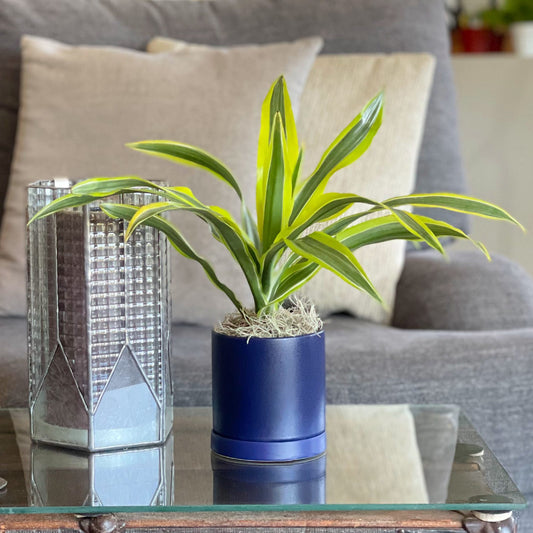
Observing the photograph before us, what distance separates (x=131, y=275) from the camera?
957 mm

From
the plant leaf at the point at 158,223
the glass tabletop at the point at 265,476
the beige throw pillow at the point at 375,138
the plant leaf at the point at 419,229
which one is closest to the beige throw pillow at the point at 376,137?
the beige throw pillow at the point at 375,138

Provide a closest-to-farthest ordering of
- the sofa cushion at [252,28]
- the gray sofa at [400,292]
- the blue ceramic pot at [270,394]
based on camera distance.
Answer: the blue ceramic pot at [270,394] < the gray sofa at [400,292] < the sofa cushion at [252,28]

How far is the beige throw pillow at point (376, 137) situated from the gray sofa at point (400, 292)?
47 mm

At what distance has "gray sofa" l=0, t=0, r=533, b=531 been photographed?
130cm

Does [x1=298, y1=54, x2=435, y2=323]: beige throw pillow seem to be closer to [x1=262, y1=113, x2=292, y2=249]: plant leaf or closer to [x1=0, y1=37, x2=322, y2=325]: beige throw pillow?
[x1=0, y1=37, x2=322, y2=325]: beige throw pillow

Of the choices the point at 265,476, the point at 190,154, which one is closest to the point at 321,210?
the point at 190,154

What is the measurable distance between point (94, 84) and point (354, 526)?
3.39ft

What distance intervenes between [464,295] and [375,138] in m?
0.33

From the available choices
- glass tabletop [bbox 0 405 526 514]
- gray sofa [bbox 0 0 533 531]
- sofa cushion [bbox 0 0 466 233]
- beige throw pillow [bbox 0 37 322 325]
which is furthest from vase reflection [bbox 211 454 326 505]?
sofa cushion [bbox 0 0 466 233]

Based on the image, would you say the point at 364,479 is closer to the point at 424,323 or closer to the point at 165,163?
the point at 424,323

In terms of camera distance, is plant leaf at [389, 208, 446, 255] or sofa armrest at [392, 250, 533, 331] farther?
sofa armrest at [392, 250, 533, 331]

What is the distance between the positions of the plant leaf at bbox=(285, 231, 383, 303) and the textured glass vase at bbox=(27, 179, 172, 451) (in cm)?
20

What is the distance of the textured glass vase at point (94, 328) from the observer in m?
0.94

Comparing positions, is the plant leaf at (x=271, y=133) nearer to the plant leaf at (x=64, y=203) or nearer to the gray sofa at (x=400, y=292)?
the plant leaf at (x=64, y=203)
